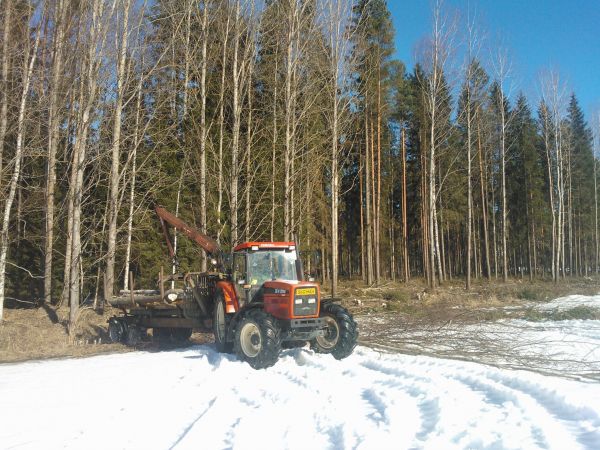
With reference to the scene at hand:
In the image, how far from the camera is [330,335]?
10.5 metres

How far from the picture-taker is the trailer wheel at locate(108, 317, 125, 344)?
14.7 metres

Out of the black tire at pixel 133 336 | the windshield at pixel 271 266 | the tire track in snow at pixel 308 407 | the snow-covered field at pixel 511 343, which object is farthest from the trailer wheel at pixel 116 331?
the snow-covered field at pixel 511 343

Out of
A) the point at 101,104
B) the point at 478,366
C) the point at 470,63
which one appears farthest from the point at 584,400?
the point at 470,63

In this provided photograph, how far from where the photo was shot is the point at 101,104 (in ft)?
53.5

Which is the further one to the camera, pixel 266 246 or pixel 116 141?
pixel 116 141

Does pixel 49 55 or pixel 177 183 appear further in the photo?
pixel 177 183

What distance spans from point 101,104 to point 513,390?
1442 centimetres

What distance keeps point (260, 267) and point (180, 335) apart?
4835 mm

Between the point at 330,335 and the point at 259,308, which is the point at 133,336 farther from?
the point at 330,335

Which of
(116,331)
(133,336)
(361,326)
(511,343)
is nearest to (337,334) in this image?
(361,326)

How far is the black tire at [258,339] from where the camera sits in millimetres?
9258

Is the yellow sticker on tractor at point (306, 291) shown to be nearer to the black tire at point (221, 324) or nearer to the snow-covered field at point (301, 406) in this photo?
the snow-covered field at point (301, 406)

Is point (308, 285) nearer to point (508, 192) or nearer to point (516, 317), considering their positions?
point (516, 317)

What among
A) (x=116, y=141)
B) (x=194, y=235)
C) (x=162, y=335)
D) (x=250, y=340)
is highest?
(x=116, y=141)
